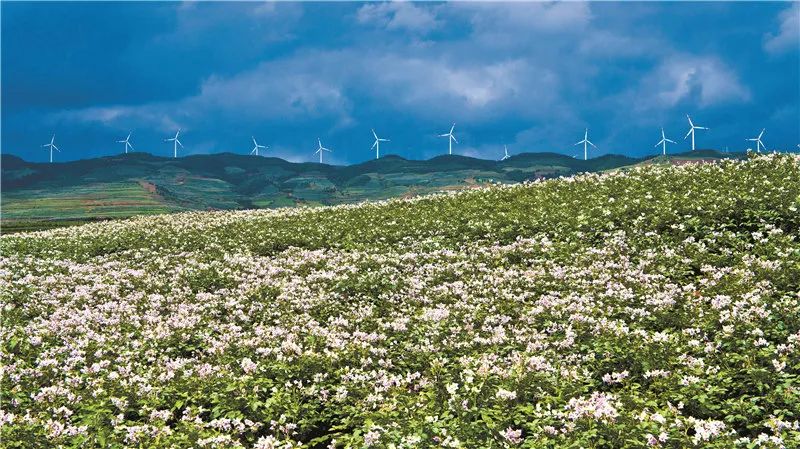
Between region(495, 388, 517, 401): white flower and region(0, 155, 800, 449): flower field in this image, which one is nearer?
region(0, 155, 800, 449): flower field

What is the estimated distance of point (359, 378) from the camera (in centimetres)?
1096

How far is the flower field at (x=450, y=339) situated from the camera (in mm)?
9164

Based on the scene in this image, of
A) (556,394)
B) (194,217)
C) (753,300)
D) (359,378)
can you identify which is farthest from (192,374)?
(194,217)

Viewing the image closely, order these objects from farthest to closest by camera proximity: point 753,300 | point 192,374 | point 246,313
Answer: point 246,313, point 753,300, point 192,374

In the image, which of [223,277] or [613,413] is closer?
[613,413]

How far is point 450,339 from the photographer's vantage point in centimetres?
1297

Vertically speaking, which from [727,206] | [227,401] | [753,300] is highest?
[727,206]

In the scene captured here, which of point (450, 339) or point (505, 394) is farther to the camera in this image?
point (450, 339)

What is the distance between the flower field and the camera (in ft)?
30.1

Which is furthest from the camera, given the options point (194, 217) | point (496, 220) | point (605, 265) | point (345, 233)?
point (194, 217)

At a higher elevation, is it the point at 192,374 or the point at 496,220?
the point at 496,220

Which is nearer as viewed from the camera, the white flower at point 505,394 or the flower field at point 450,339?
the flower field at point 450,339

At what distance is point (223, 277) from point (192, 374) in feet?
32.3

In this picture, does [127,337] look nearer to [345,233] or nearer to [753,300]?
[753,300]
